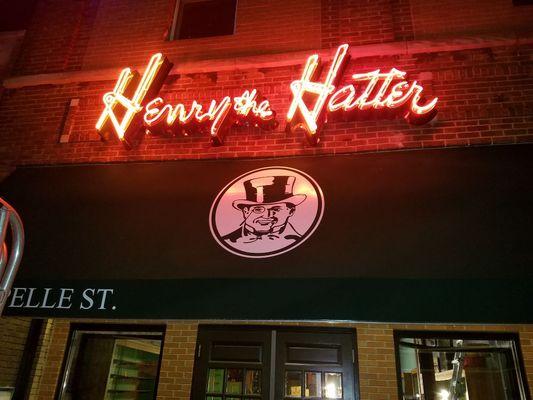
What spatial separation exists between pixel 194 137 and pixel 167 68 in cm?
119

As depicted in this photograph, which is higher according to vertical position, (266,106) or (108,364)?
(266,106)

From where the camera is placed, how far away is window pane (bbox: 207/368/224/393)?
18.6ft

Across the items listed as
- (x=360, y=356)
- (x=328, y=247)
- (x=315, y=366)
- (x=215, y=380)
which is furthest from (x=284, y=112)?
(x=215, y=380)

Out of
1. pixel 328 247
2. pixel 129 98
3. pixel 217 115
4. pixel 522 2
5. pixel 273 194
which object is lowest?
pixel 328 247

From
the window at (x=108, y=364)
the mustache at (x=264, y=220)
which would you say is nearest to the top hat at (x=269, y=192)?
the mustache at (x=264, y=220)

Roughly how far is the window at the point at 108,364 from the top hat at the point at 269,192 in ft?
10.9

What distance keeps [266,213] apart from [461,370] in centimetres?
488

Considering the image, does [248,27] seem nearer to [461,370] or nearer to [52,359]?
[52,359]

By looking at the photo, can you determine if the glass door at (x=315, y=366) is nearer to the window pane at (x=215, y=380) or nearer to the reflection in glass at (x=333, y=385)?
the reflection in glass at (x=333, y=385)

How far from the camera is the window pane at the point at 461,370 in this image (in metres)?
5.74

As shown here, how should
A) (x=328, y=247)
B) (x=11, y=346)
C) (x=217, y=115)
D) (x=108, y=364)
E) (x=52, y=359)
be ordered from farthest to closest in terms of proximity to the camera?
1. (x=108, y=364)
2. (x=52, y=359)
3. (x=11, y=346)
4. (x=217, y=115)
5. (x=328, y=247)

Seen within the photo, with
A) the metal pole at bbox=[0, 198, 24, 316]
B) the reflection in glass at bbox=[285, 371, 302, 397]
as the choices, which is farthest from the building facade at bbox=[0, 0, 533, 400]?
the metal pole at bbox=[0, 198, 24, 316]

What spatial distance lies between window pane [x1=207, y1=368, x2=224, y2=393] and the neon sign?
128 inches

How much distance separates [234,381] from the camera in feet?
18.4
